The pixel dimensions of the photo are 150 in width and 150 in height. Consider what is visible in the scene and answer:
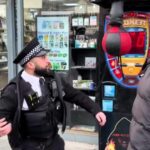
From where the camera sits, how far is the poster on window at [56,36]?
6.25 meters

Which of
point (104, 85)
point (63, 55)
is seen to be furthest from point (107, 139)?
point (63, 55)

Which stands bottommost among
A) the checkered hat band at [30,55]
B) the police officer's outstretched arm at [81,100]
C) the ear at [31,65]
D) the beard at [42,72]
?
the police officer's outstretched arm at [81,100]

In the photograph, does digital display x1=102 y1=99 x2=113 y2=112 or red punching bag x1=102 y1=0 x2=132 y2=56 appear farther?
digital display x1=102 y1=99 x2=113 y2=112

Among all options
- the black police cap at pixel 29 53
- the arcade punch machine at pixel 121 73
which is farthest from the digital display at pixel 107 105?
the black police cap at pixel 29 53

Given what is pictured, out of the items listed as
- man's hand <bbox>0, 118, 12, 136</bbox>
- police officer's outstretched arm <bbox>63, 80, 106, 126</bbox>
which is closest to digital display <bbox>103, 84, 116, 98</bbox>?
police officer's outstretched arm <bbox>63, 80, 106, 126</bbox>

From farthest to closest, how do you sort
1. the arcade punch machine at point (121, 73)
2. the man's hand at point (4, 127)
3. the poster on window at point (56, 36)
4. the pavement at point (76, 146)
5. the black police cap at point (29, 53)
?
the poster on window at point (56, 36), the pavement at point (76, 146), the arcade punch machine at point (121, 73), the black police cap at point (29, 53), the man's hand at point (4, 127)

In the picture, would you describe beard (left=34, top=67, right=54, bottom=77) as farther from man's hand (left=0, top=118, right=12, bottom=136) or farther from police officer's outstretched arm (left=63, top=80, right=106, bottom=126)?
man's hand (left=0, top=118, right=12, bottom=136)

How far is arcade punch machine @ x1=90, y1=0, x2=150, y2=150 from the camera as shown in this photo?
181 inches

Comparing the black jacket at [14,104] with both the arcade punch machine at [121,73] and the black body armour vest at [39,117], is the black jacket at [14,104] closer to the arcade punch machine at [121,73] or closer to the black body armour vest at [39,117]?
the black body armour vest at [39,117]

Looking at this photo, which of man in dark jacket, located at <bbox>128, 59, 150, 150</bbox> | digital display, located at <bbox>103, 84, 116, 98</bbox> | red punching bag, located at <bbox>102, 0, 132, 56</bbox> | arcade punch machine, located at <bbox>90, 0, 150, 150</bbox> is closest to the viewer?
man in dark jacket, located at <bbox>128, 59, 150, 150</bbox>

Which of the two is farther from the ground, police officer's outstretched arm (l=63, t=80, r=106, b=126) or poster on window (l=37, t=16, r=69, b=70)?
poster on window (l=37, t=16, r=69, b=70)

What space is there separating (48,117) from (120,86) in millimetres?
1410

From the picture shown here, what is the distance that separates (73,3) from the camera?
6.22m

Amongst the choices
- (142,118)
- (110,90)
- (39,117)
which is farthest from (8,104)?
(110,90)
